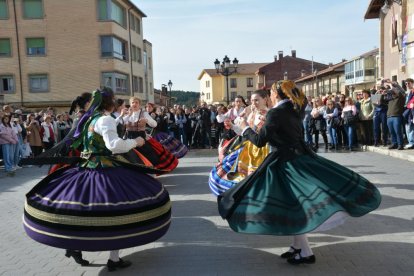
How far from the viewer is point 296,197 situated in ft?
12.7

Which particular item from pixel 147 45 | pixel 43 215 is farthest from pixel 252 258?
pixel 147 45

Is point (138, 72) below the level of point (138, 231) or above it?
above

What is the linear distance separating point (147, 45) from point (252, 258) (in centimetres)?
4597

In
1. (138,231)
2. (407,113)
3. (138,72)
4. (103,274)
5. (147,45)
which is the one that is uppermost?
(147,45)

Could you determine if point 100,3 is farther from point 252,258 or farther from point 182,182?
point 252,258

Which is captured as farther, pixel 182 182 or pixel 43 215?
pixel 182 182

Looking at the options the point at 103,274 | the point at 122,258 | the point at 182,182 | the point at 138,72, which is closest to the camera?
the point at 103,274

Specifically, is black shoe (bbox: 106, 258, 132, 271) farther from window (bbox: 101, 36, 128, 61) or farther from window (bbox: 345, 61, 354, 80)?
window (bbox: 345, 61, 354, 80)

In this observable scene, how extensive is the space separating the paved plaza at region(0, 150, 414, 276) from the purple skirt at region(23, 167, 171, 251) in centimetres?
56

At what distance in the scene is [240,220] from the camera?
12.9 feet

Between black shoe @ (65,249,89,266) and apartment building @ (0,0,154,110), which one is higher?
apartment building @ (0,0,154,110)

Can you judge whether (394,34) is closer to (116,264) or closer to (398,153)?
(398,153)

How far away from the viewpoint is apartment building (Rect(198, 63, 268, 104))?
88562 millimetres

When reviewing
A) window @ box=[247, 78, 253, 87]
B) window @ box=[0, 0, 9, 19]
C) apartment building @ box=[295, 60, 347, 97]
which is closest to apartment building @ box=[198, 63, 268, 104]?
window @ box=[247, 78, 253, 87]
